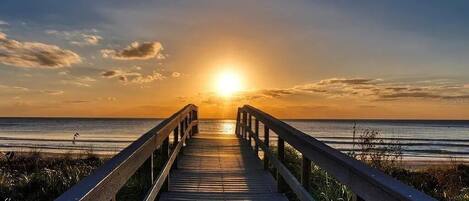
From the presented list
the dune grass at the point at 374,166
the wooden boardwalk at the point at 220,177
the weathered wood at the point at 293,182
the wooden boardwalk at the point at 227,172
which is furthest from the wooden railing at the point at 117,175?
the dune grass at the point at 374,166

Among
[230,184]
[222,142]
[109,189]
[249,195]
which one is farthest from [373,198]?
[222,142]

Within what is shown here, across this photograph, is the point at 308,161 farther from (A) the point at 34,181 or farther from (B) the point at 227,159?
(A) the point at 34,181

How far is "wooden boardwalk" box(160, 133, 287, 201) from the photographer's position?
780 centimetres

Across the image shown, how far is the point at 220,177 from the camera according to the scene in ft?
Result: 30.7

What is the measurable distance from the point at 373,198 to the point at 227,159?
875 cm

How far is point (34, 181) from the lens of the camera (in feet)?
36.7

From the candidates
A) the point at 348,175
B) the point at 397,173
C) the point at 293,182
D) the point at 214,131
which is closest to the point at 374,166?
the point at 397,173

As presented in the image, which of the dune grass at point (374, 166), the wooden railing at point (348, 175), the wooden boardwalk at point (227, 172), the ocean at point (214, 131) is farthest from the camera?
the ocean at point (214, 131)

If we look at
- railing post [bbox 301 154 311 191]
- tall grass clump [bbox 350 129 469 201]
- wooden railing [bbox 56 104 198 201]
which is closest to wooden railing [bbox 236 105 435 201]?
railing post [bbox 301 154 311 191]

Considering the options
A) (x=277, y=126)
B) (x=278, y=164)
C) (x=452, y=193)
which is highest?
(x=277, y=126)

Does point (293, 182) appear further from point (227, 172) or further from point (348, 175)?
point (227, 172)

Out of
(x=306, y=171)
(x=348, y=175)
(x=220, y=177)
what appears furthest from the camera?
(x=220, y=177)

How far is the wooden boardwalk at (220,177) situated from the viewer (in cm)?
780

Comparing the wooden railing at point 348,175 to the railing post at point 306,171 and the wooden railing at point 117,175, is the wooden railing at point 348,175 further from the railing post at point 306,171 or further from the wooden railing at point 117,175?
the wooden railing at point 117,175
